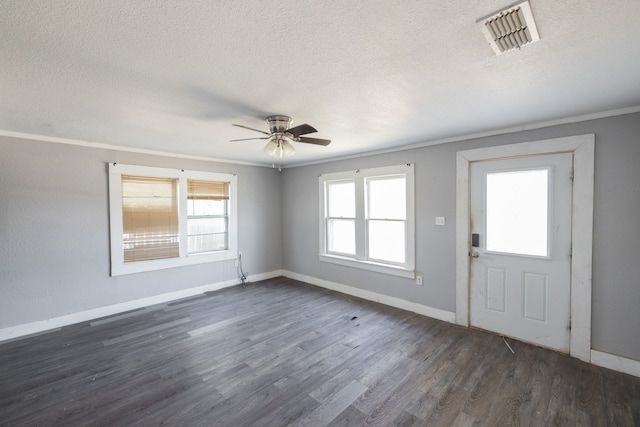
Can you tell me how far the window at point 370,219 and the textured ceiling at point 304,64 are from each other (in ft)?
4.73

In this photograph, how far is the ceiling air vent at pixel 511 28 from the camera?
1.26 meters

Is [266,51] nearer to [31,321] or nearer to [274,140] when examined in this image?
[274,140]

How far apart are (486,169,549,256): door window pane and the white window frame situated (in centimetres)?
419

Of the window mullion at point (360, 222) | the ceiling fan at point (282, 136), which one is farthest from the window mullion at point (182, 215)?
the window mullion at point (360, 222)

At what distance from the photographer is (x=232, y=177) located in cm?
523

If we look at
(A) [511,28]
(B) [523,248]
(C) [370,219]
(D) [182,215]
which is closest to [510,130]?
(B) [523,248]

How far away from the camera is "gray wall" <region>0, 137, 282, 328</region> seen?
10.7 feet

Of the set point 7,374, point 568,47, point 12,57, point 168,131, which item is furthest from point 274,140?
point 7,374

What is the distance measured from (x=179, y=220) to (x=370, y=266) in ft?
10.7

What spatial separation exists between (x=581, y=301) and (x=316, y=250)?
377 centimetres

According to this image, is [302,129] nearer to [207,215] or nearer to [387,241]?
[387,241]

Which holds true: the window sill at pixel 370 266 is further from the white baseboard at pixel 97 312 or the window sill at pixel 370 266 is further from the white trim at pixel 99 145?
the white trim at pixel 99 145

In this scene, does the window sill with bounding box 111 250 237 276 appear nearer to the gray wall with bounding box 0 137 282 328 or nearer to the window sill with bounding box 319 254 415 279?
the gray wall with bounding box 0 137 282 328

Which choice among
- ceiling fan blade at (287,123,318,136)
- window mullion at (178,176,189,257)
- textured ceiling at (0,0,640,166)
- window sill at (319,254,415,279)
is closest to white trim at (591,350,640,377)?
window sill at (319,254,415,279)
